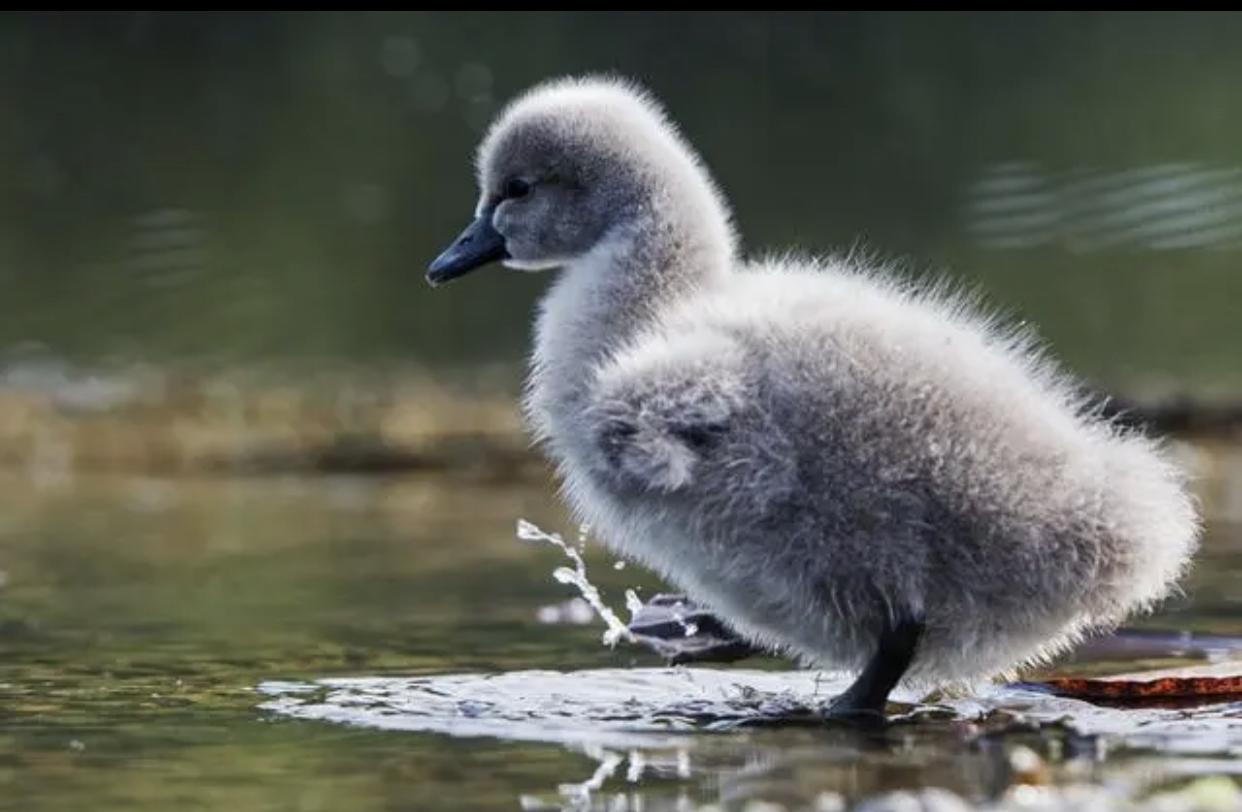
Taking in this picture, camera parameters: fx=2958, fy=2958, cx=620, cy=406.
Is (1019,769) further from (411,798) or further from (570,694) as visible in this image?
(570,694)

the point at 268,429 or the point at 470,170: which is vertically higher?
the point at 470,170

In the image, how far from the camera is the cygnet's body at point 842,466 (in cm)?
625

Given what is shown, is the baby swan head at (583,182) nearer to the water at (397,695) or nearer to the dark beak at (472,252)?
the dark beak at (472,252)

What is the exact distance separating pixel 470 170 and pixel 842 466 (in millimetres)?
11296

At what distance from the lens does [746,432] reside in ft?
20.5

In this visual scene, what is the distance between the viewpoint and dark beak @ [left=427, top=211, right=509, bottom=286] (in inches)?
287

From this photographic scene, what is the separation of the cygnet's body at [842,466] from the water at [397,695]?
229 millimetres

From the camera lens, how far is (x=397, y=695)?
6680 millimetres

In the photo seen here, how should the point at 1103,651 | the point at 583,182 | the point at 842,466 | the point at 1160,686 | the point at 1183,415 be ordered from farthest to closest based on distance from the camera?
the point at 1183,415
the point at 1103,651
the point at 583,182
the point at 1160,686
the point at 842,466

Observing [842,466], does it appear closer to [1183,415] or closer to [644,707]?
[644,707]

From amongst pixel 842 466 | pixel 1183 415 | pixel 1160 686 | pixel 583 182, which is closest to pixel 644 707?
pixel 842 466

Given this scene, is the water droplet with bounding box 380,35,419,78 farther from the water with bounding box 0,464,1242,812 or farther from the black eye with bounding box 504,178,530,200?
the black eye with bounding box 504,178,530,200

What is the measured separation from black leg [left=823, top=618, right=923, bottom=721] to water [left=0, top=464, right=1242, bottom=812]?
0.41ft

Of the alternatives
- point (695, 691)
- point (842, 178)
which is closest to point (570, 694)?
point (695, 691)
